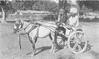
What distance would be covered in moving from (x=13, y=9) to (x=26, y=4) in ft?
4.78

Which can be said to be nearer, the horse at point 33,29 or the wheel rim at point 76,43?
the horse at point 33,29

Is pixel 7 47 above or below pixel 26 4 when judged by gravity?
below

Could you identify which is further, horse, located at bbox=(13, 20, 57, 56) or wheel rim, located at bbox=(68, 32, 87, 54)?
wheel rim, located at bbox=(68, 32, 87, 54)

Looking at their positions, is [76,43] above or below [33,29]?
below

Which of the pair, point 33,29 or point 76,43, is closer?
point 33,29

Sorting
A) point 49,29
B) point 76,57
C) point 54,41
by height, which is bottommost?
point 76,57

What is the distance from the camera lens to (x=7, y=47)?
8.27m

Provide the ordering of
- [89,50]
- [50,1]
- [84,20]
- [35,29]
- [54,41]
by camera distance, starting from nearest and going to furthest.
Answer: [35,29] → [54,41] → [89,50] → [84,20] → [50,1]

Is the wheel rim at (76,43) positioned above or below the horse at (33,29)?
below

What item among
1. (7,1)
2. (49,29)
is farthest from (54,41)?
(7,1)

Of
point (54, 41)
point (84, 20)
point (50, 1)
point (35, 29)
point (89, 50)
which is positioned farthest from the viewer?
point (50, 1)

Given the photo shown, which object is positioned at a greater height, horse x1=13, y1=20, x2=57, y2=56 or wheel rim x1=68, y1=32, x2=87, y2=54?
horse x1=13, y1=20, x2=57, y2=56

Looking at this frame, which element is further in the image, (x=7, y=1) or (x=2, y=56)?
(x=7, y=1)

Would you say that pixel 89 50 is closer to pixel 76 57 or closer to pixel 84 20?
pixel 76 57
